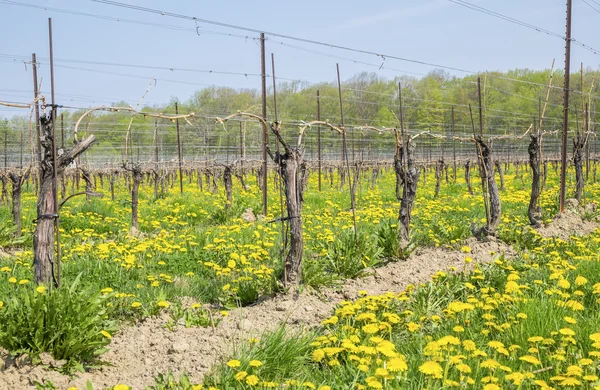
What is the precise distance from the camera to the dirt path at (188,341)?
4.16 m

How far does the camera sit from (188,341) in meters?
4.75

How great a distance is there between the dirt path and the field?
0.02 meters

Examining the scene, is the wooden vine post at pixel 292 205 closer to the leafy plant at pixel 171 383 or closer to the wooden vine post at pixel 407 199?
the wooden vine post at pixel 407 199

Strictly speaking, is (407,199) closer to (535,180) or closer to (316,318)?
(535,180)

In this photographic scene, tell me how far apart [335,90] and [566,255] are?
45.6 m

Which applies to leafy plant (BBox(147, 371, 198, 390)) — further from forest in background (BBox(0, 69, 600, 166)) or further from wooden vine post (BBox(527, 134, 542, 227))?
forest in background (BBox(0, 69, 600, 166))

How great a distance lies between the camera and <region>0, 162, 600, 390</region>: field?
12.5 feet

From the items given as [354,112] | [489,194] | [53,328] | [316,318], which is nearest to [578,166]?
[489,194]

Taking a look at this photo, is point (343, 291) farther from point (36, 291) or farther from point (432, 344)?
point (36, 291)

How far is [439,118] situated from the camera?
2151 inches

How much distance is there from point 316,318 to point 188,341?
1344 mm

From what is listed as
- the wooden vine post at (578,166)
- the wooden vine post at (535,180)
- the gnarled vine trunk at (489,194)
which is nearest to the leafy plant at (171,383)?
the gnarled vine trunk at (489,194)

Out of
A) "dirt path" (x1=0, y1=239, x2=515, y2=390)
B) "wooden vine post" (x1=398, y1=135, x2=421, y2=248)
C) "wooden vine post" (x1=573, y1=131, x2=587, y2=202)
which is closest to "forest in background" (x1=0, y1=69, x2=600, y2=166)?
"wooden vine post" (x1=573, y1=131, x2=587, y2=202)

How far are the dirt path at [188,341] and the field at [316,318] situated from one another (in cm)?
2
